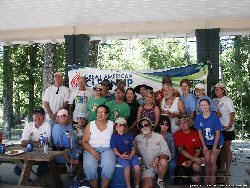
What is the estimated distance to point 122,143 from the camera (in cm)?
453

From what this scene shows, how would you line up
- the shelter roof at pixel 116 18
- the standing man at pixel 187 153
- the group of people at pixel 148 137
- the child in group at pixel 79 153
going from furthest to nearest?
the shelter roof at pixel 116 18, the child in group at pixel 79 153, the standing man at pixel 187 153, the group of people at pixel 148 137

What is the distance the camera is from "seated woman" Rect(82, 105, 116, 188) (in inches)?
174

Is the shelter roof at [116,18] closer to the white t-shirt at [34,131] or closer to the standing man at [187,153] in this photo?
the white t-shirt at [34,131]

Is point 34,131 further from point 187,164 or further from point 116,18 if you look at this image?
point 116,18

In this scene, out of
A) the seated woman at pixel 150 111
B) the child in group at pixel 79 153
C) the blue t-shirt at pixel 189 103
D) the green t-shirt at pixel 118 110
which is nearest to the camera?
the child in group at pixel 79 153

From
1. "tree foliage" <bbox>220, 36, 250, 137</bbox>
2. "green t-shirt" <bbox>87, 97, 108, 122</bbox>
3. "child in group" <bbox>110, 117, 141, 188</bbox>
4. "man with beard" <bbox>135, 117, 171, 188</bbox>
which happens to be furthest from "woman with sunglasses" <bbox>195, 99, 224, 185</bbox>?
"tree foliage" <bbox>220, 36, 250, 137</bbox>

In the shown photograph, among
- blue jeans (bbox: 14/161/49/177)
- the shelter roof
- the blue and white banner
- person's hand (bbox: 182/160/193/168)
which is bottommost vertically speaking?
blue jeans (bbox: 14/161/49/177)

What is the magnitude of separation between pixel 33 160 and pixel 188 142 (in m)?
2.26

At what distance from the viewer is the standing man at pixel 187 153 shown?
4617 mm

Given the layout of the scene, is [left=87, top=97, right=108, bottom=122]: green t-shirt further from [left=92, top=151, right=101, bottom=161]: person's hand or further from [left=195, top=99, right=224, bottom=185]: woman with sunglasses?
[left=195, top=99, right=224, bottom=185]: woman with sunglasses

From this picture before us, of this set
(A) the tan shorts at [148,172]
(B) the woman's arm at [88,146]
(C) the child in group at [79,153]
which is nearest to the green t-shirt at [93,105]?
(C) the child in group at [79,153]

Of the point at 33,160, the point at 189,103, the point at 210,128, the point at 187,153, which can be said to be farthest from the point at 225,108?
the point at 33,160

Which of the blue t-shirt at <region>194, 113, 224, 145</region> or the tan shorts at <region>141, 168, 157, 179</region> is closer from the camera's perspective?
the tan shorts at <region>141, 168, 157, 179</region>

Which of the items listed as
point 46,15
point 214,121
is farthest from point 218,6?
point 46,15
